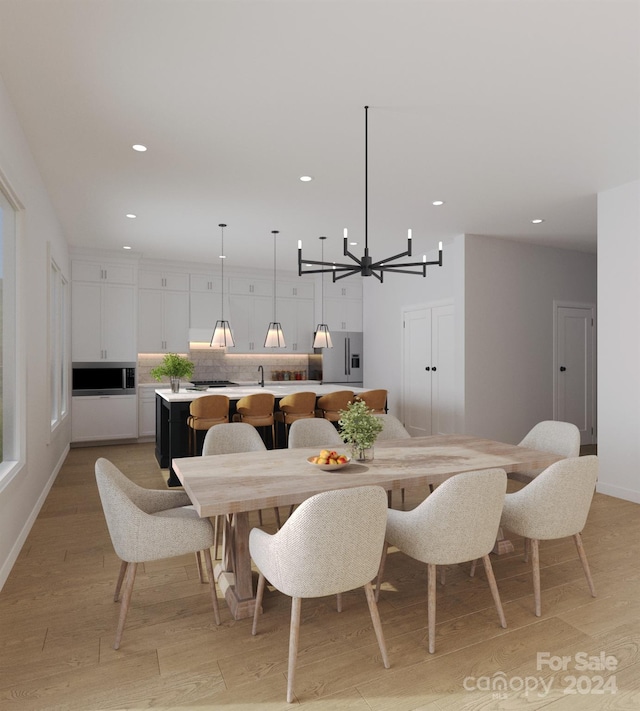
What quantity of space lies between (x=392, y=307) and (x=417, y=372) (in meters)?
1.24

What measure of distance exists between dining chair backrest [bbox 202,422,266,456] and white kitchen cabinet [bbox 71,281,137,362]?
13.8 feet

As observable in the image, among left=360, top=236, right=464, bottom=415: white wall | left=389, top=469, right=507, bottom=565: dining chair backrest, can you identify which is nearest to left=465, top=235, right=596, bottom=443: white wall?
left=360, top=236, right=464, bottom=415: white wall

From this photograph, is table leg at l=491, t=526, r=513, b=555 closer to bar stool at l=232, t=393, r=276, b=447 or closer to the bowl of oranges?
the bowl of oranges

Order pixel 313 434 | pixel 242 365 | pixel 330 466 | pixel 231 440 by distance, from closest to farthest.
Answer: pixel 330 466
pixel 231 440
pixel 313 434
pixel 242 365

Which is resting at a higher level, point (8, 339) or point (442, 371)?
point (8, 339)

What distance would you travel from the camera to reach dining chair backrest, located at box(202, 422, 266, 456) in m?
3.43

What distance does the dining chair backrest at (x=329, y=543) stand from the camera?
190cm

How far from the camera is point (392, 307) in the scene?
26.3 feet

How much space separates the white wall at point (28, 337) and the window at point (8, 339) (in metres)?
0.05

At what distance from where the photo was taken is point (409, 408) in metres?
7.56

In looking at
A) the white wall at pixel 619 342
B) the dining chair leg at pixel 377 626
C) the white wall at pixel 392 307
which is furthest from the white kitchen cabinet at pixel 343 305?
the dining chair leg at pixel 377 626

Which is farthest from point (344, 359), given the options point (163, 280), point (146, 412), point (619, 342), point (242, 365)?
point (619, 342)

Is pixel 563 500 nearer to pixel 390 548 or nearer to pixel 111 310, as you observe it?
pixel 390 548

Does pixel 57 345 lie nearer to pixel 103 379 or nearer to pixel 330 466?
pixel 103 379
